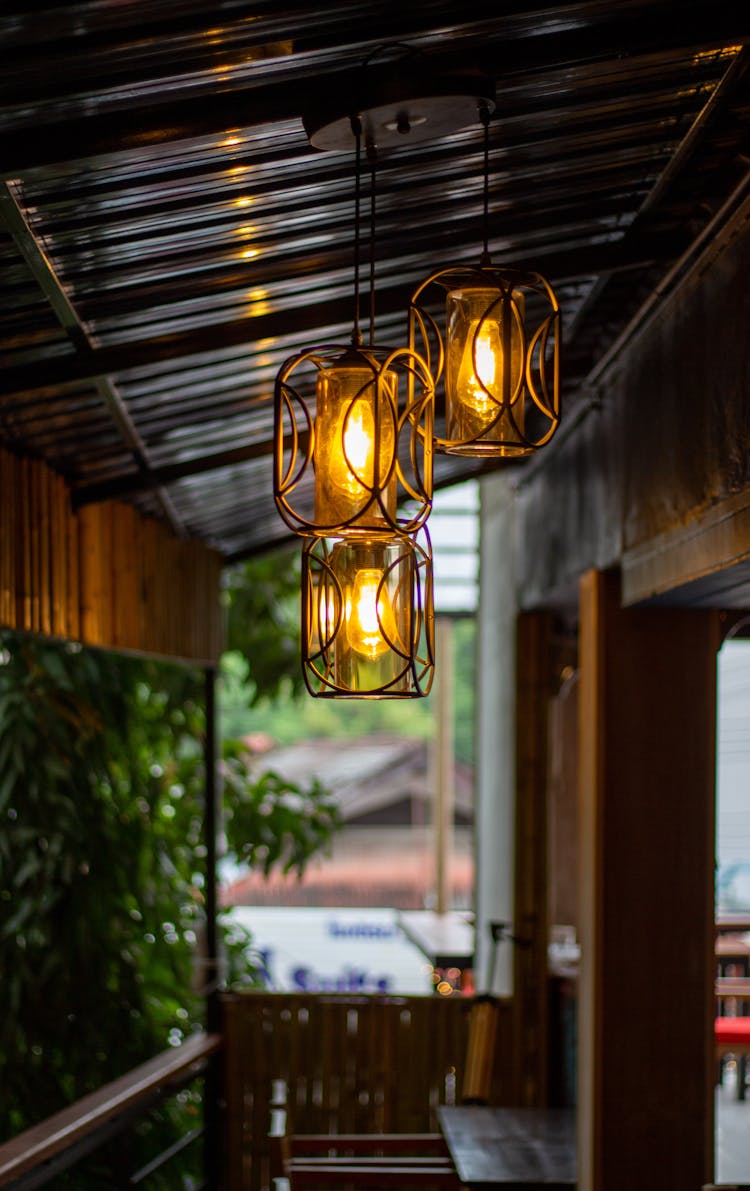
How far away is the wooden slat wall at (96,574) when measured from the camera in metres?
3.40

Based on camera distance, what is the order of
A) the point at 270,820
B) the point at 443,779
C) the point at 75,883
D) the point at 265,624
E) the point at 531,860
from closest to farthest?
1. the point at 75,883
2. the point at 531,860
3. the point at 270,820
4. the point at 265,624
5. the point at 443,779

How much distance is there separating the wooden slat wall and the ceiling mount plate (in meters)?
1.55

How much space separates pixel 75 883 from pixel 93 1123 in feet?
5.23

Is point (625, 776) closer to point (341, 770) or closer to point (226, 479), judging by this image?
point (226, 479)

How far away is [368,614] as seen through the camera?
7.02 ft

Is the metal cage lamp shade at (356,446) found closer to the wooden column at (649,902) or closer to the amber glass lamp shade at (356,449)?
the amber glass lamp shade at (356,449)

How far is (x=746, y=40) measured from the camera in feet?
6.88

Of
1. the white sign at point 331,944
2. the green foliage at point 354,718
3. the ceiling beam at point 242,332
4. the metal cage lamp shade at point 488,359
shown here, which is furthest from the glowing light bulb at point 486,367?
the green foliage at point 354,718

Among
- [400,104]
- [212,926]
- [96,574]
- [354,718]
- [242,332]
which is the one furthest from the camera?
[354,718]

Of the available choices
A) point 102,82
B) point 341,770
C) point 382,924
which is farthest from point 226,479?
point 341,770

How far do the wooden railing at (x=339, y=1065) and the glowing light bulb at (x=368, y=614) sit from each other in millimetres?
3847

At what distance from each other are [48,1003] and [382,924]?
8.44m

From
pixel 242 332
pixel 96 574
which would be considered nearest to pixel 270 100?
pixel 242 332

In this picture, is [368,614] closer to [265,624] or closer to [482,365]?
[482,365]
